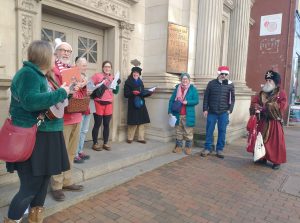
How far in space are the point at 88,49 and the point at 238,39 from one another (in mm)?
5170

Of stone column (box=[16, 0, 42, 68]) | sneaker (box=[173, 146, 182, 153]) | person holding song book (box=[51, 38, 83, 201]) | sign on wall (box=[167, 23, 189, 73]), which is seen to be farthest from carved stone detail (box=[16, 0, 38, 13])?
sneaker (box=[173, 146, 182, 153])

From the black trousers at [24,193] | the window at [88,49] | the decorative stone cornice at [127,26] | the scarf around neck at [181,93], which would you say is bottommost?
the black trousers at [24,193]

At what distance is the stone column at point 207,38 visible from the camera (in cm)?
707

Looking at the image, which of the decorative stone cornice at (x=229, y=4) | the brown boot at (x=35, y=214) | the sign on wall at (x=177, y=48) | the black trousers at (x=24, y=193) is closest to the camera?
the black trousers at (x=24, y=193)

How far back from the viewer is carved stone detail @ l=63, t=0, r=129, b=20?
5.08m

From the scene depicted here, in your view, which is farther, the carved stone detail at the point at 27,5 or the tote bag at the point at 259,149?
the tote bag at the point at 259,149

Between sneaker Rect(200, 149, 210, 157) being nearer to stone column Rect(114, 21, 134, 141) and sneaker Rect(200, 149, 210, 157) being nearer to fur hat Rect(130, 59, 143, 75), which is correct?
stone column Rect(114, 21, 134, 141)

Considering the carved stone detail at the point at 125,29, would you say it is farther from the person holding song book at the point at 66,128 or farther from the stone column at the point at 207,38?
the person holding song book at the point at 66,128

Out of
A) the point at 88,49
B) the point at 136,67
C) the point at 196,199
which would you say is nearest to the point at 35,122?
the point at 196,199

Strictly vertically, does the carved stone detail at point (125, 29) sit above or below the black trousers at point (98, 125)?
above

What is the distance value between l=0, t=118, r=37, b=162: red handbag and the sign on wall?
4.64 meters

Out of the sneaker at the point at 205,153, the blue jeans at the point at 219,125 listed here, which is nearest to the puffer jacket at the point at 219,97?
the blue jeans at the point at 219,125

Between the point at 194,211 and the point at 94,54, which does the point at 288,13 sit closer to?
the point at 94,54

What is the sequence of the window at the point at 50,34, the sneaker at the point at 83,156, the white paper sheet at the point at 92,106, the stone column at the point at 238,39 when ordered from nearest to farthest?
the sneaker at the point at 83,156
the white paper sheet at the point at 92,106
the window at the point at 50,34
the stone column at the point at 238,39
